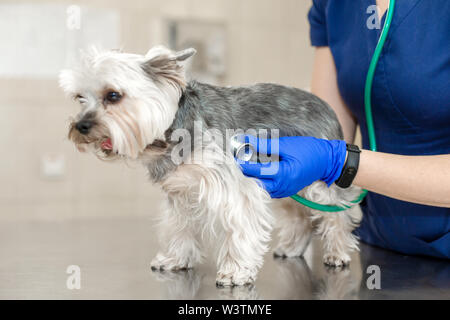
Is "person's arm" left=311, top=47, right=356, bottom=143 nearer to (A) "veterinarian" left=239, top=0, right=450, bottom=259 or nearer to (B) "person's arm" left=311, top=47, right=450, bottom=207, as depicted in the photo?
(A) "veterinarian" left=239, top=0, right=450, bottom=259

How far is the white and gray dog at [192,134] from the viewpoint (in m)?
1.07

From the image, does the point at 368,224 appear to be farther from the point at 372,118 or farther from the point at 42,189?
the point at 42,189

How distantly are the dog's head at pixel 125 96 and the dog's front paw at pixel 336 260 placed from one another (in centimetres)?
56

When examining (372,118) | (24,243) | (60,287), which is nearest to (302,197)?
(372,118)

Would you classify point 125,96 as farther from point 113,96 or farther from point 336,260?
point 336,260

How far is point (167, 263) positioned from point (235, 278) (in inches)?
9.3

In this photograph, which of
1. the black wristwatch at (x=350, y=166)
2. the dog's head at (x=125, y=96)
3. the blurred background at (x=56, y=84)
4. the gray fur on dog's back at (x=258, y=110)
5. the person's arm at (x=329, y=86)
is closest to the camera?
the dog's head at (x=125, y=96)

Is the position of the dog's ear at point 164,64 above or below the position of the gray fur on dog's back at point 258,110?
above

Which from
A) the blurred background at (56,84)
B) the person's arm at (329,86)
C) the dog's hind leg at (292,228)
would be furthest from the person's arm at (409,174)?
the blurred background at (56,84)

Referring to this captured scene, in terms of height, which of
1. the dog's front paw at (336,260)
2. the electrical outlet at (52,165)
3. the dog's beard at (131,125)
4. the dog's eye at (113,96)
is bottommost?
the dog's front paw at (336,260)

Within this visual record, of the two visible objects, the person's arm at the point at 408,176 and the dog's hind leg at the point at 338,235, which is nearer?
the person's arm at the point at 408,176

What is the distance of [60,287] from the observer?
3.53ft

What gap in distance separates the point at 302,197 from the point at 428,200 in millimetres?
304

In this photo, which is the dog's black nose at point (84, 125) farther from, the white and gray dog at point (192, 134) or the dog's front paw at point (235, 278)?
the dog's front paw at point (235, 278)
